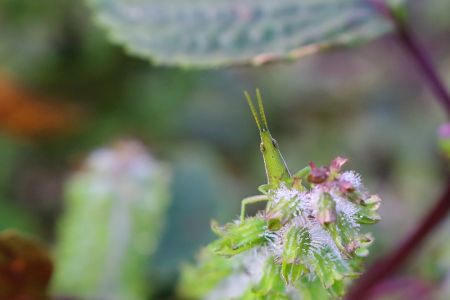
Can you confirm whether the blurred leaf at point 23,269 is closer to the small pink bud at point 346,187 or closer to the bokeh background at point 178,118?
the small pink bud at point 346,187

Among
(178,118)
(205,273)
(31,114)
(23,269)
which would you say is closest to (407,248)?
(205,273)

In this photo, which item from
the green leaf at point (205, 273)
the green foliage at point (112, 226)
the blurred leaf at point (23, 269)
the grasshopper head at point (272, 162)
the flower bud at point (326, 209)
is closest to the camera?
the flower bud at point (326, 209)

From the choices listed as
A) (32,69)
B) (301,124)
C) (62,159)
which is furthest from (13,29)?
(301,124)

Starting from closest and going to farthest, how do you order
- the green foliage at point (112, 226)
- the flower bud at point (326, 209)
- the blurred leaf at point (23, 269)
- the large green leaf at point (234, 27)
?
the flower bud at point (326, 209)
the blurred leaf at point (23, 269)
the large green leaf at point (234, 27)
the green foliage at point (112, 226)

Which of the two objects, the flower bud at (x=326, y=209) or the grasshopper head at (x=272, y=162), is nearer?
the flower bud at (x=326, y=209)

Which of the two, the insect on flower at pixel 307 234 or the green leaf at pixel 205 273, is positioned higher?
the green leaf at pixel 205 273

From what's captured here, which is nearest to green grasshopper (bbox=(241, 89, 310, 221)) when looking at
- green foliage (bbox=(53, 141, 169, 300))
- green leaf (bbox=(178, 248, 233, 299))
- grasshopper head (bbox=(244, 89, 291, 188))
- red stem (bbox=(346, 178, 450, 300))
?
grasshopper head (bbox=(244, 89, 291, 188))

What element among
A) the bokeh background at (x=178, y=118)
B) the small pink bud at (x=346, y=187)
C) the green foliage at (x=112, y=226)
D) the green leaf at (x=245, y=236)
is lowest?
the small pink bud at (x=346, y=187)

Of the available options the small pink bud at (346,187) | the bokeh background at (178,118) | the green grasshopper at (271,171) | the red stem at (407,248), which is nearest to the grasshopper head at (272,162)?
the green grasshopper at (271,171)
